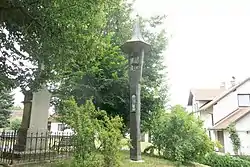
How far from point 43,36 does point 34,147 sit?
15.0 ft

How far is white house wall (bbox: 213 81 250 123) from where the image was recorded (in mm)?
24717

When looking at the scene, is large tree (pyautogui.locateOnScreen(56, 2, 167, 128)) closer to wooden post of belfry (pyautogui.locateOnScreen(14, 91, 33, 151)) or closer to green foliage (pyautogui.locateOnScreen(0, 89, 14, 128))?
wooden post of belfry (pyautogui.locateOnScreen(14, 91, 33, 151))

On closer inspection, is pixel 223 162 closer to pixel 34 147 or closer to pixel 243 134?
pixel 243 134

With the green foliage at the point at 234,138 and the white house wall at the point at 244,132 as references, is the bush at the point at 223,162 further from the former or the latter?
the white house wall at the point at 244,132

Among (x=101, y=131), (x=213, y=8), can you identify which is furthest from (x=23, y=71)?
(x=213, y=8)

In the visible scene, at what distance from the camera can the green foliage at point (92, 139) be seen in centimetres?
662

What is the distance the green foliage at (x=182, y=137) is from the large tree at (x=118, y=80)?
2997 millimetres

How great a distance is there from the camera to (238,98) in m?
24.9

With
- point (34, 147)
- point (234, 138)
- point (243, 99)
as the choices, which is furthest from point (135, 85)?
point (243, 99)

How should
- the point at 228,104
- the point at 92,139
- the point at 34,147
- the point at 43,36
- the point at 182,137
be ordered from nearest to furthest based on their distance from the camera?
1. the point at 92,139
2. the point at 43,36
3. the point at 34,147
4. the point at 182,137
5. the point at 228,104

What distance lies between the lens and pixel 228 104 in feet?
82.2

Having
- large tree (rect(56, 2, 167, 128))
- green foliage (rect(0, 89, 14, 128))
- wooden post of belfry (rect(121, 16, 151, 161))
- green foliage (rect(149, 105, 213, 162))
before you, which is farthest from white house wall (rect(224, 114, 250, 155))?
green foliage (rect(0, 89, 14, 128))

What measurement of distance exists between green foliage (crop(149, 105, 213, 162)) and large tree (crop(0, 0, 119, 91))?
4.97 m

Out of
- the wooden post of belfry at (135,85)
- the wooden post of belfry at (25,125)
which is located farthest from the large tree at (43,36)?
the wooden post of belfry at (135,85)
